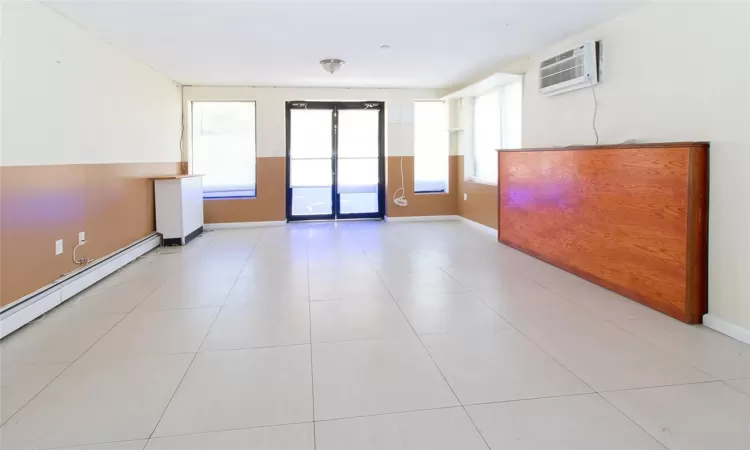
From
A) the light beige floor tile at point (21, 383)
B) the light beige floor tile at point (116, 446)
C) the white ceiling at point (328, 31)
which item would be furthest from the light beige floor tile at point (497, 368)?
the white ceiling at point (328, 31)

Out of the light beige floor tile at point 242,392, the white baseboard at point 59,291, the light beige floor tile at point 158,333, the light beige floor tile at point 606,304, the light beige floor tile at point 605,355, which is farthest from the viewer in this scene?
the light beige floor tile at point 606,304

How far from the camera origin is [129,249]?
5250 millimetres

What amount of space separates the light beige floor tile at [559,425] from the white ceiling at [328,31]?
3.04 metres

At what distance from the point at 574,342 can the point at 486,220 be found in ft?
14.6

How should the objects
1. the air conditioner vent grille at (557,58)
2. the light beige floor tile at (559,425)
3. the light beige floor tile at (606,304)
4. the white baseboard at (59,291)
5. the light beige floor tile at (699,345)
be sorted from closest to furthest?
the light beige floor tile at (559,425) → the light beige floor tile at (699,345) → the white baseboard at (59,291) → the light beige floor tile at (606,304) → the air conditioner vent grille at (557,58)

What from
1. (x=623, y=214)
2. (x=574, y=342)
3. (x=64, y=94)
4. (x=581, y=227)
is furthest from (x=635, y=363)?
(x=64, y=94)

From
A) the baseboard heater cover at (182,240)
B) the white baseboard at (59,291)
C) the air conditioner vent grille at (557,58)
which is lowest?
the white baseboard at (59,291)

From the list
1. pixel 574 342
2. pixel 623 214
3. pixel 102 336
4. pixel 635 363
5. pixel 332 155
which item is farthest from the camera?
pixel 332 155

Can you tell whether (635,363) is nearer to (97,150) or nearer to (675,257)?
(675,257)

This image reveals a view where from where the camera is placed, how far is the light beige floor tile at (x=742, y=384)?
225 centimetres

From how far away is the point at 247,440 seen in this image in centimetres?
188

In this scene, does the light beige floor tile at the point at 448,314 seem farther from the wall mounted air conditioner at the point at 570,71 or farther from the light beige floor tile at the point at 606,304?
the wall mounted air conditioner at the point at 570,71

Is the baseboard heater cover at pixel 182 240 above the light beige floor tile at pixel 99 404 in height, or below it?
above

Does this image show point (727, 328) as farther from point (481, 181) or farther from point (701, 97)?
point (481, 181)
